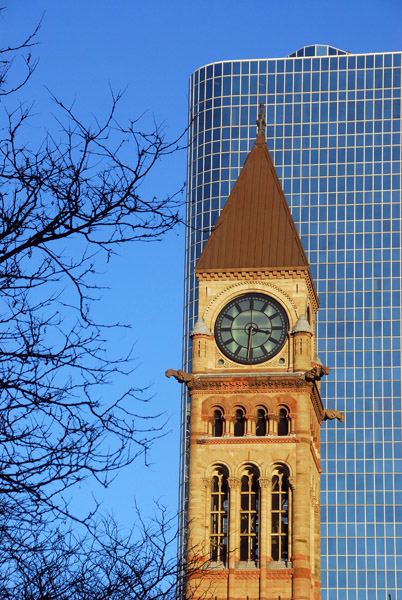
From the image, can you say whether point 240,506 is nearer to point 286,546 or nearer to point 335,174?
point 286,546

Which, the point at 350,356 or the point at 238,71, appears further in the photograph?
the point at 238,71

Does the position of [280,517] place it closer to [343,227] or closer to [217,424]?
[217,424]

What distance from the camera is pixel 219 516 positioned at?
68188 mm

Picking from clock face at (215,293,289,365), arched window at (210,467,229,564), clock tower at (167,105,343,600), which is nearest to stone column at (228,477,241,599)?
clock tower at (167,105,343,600)

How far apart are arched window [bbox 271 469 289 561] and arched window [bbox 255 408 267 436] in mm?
2171

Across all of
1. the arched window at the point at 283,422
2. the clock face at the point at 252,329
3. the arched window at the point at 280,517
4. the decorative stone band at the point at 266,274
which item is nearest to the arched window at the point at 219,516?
the arched window at the point at 280,517

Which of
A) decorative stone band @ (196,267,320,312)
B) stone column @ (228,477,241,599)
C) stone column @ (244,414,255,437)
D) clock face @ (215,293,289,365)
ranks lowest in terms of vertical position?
stone column @ (228,477,241,599)

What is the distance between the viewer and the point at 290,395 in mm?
69688

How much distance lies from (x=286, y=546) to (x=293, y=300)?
1214 centimetres

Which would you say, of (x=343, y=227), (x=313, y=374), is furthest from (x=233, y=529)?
(x=343, y=227)

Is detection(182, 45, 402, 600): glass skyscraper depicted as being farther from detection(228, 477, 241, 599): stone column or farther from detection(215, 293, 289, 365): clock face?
detection(228, 477, 241, 599): stone column

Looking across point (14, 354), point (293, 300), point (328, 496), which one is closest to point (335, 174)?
point (328, 496)

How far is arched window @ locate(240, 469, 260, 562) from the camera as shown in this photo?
67.2m

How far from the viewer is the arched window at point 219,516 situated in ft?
220
